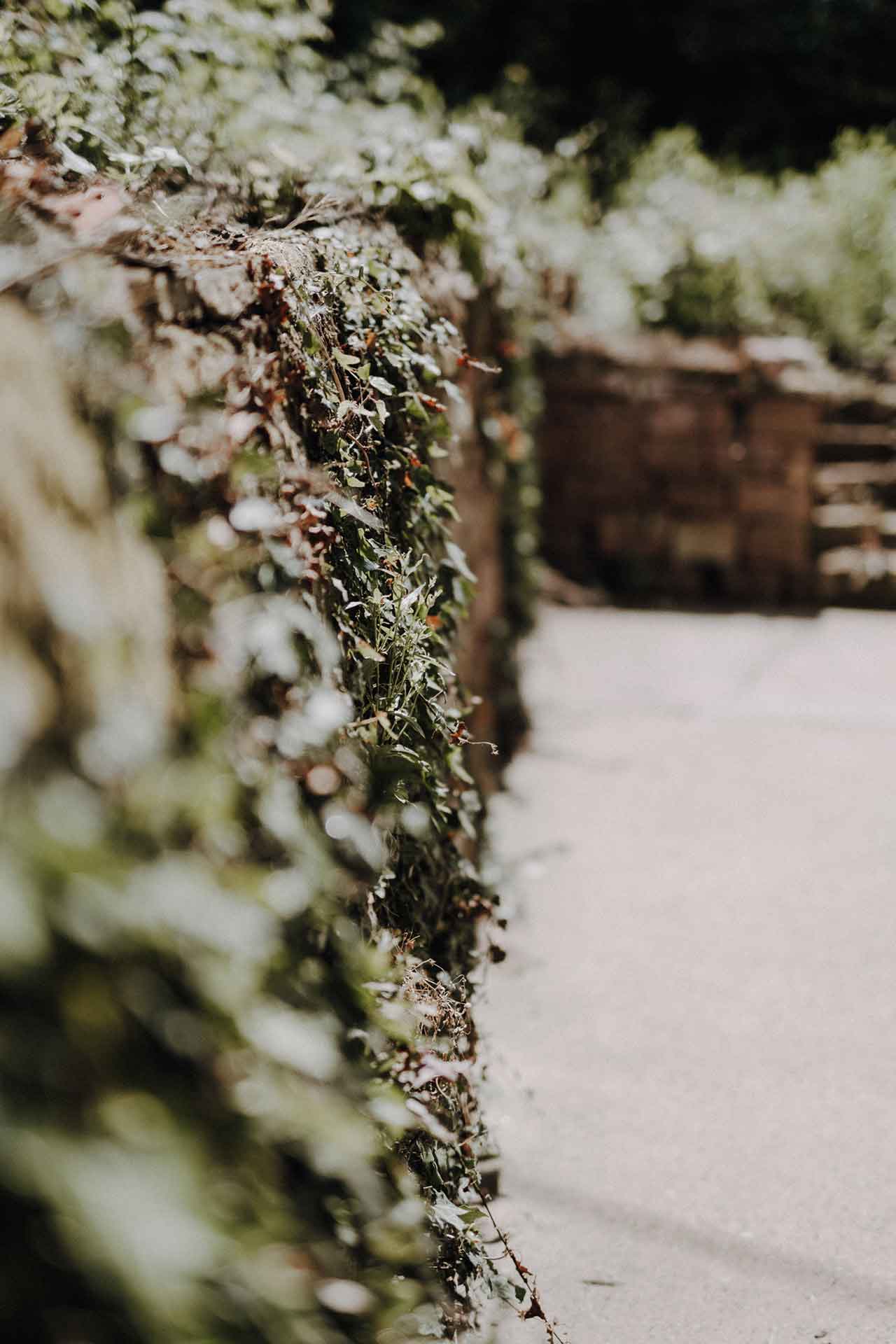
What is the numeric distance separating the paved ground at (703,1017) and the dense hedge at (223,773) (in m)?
0.36

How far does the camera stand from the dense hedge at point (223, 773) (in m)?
0.72

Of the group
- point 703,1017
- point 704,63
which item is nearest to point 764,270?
point 703,1017

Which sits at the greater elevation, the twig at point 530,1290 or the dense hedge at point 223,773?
the dense hedge at point 223,773

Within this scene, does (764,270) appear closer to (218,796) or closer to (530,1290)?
(530,1290)

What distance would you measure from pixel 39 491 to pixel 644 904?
2910 millimetres

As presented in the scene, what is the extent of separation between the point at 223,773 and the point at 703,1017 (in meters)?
2.17

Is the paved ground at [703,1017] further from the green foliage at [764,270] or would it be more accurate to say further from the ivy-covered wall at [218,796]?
the green foliage at [764,270]

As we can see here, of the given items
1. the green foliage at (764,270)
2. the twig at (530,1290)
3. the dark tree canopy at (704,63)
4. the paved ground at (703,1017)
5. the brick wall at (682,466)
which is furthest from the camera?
the dark tree canopy at (704,63)

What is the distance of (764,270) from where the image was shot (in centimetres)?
764

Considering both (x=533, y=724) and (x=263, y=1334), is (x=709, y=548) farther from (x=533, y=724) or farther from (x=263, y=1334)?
(x=263, y=1334)

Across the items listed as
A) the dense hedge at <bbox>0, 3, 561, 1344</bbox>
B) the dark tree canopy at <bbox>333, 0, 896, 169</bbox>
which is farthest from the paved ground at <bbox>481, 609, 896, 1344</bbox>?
the dark tree canopy at <bbox>333, 0, 896, 169</bbox>

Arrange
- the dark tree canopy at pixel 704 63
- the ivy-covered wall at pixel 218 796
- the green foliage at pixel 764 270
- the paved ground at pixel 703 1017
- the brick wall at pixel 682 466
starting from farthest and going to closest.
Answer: the dark tree canopy at pixel 704 63 → the green foliage at pixel 764 270 → the brick wall at pixel 682 466 → the paved ground at pixel 703 1017 → the ivy-covered wall at pixel 218 796

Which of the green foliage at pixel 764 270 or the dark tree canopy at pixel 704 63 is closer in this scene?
the green foliage at pixel 764 270

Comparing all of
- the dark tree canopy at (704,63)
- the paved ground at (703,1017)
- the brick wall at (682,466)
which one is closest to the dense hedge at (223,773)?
the paved ground at (703,1017)
